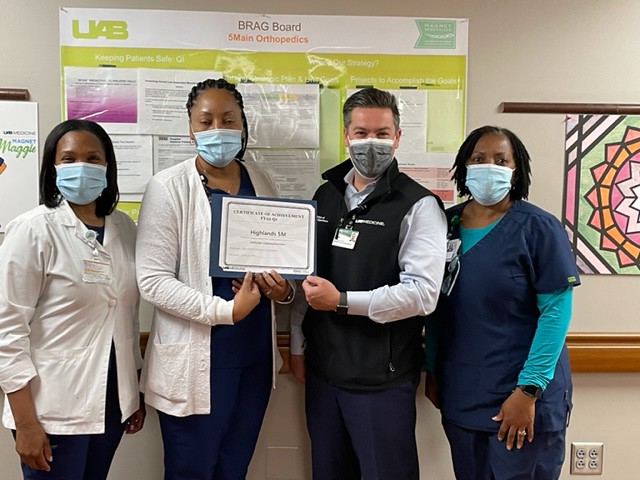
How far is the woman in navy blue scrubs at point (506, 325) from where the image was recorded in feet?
4.62

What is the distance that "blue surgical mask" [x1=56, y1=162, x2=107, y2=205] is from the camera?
1338 mm

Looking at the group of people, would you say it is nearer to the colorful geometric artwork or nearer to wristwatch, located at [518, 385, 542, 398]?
wristwatch, located at [518, 385, 542, 398]

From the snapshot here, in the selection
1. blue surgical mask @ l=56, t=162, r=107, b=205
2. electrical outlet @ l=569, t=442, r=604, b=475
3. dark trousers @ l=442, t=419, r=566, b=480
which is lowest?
electrical outlet @ l=569, t=442, r=604, b=475

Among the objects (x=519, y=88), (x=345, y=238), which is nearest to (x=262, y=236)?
(x=345, y=238)

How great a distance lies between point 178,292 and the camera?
1.39m

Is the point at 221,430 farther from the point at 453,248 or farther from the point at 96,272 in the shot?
the point at 453,248

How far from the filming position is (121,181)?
→ 1.85 m

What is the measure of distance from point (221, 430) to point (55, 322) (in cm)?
56

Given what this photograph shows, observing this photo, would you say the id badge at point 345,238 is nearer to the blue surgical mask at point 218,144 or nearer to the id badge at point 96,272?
the blue surgical mask at point 218,144

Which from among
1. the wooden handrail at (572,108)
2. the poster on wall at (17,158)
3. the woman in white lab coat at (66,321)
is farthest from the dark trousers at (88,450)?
the wooden handrail at (572,108)

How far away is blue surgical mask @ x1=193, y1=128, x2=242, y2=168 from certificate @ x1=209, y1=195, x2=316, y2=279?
0.15 meters

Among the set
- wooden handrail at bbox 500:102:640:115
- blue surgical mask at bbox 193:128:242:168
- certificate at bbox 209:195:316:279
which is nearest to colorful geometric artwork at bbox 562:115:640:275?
wooden handrail at bbox 500:102:640:115

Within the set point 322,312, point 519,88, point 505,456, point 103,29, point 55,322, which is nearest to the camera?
point 55,322

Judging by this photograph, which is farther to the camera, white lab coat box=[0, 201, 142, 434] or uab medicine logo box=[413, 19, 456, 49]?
uab medicine logo box=[413, 19, 456, 49]
